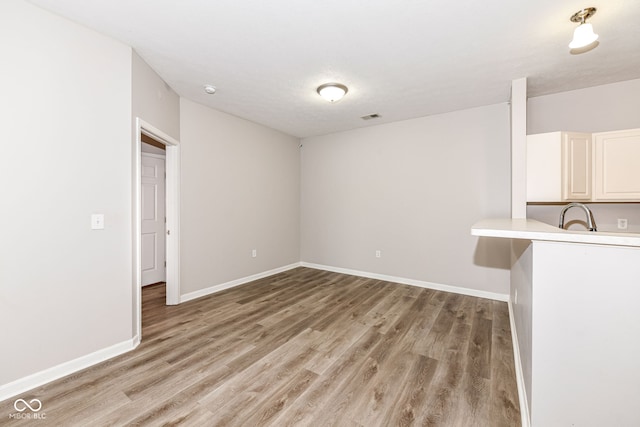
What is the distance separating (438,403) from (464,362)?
0.61 m

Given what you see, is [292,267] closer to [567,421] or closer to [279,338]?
[279,338]

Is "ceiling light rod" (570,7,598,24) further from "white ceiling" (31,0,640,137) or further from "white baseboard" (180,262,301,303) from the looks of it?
Result: "white baseboard" (180,262,301,303)

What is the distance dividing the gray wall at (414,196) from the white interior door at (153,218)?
105 inches

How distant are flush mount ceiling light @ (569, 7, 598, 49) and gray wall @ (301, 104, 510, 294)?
5.48 feet

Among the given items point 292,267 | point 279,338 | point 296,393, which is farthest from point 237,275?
point 296,393

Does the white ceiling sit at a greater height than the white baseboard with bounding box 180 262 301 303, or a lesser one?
greater

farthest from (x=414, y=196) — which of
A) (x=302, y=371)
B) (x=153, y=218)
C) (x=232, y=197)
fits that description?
(x=153, y=218)

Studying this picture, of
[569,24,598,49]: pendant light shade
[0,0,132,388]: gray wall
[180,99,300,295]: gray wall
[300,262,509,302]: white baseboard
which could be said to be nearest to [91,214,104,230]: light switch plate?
[0,0,132,388]: gray wall

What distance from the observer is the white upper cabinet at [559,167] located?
2.67 meters

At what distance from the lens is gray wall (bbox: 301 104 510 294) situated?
3.62 metres

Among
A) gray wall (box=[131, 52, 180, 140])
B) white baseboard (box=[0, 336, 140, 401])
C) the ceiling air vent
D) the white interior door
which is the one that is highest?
the ceiling air vent

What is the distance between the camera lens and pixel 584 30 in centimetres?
184

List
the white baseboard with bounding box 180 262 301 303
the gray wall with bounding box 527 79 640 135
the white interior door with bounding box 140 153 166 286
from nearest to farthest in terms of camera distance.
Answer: the gray wall with bounding box 527 79 640 135 < the white baseboard with bounding box 180 262 301 303 < the white interior door with bounding box 140 153 166 286

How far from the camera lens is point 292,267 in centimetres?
530
